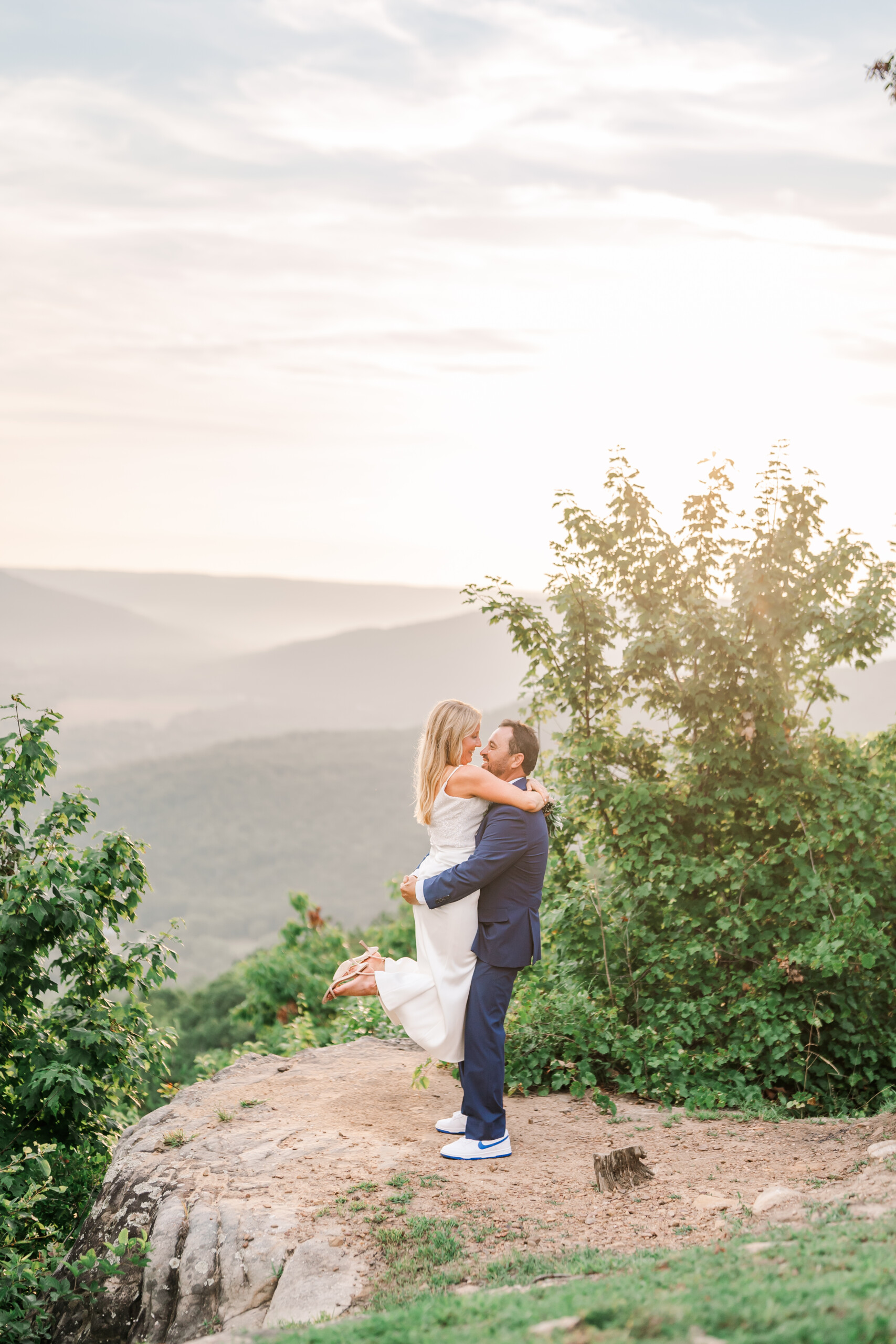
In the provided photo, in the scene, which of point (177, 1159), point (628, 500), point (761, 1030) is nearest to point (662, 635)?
point (628, 500)

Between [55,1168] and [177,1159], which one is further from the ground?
[177,1159]

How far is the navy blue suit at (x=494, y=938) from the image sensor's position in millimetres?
5297

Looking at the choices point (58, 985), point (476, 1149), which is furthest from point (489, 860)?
point (58, 985)

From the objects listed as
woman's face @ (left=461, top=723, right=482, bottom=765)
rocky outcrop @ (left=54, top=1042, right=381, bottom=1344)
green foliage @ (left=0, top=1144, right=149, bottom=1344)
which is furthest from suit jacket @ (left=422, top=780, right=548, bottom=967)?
green foliage @ (left=0, top=1144, right=149, bottom=1344)

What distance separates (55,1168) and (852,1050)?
18.5ft

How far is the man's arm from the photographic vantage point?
207 inches

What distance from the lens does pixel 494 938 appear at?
5.37 metres

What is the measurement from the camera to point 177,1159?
17.8ft

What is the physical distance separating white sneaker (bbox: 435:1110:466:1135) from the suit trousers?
0.83 ft

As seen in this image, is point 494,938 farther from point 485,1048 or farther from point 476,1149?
point 476,1149

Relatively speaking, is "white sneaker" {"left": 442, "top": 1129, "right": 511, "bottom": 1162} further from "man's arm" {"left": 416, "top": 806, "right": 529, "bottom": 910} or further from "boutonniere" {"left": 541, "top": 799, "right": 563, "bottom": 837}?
"boutonniere" {"left": 541, "top": 799, "right": 563, "bottom": 837}

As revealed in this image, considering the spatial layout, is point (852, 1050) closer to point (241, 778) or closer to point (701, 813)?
point (701, 813)

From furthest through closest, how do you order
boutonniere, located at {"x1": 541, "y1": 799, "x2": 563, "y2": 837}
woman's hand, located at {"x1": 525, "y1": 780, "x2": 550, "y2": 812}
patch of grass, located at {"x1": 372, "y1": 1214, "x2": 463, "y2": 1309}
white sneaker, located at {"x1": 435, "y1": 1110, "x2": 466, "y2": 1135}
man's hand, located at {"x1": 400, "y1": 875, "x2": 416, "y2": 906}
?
boutonniere, located at {"x1": 541, "y1": 799, "x2": 563, "y2": 837} → white sneaker, located at {"x1": 435, "y1": 1110, "x2": 466, "y2": 1135} → man's hand, located at {"x1": 400, "y1": 875, "x2": 416, "y2": 906} → woman's hand, located at {"x1": 525, "y1": 780, "x2": 550, "y2": 812} → patch of grass, located at {"x1": 372, "y1": 1214, "x2": 463, "y2": 1309}

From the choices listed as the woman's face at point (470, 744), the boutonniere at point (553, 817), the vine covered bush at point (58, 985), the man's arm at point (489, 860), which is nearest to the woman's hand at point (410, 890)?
the man's arm at point (489, 860)
